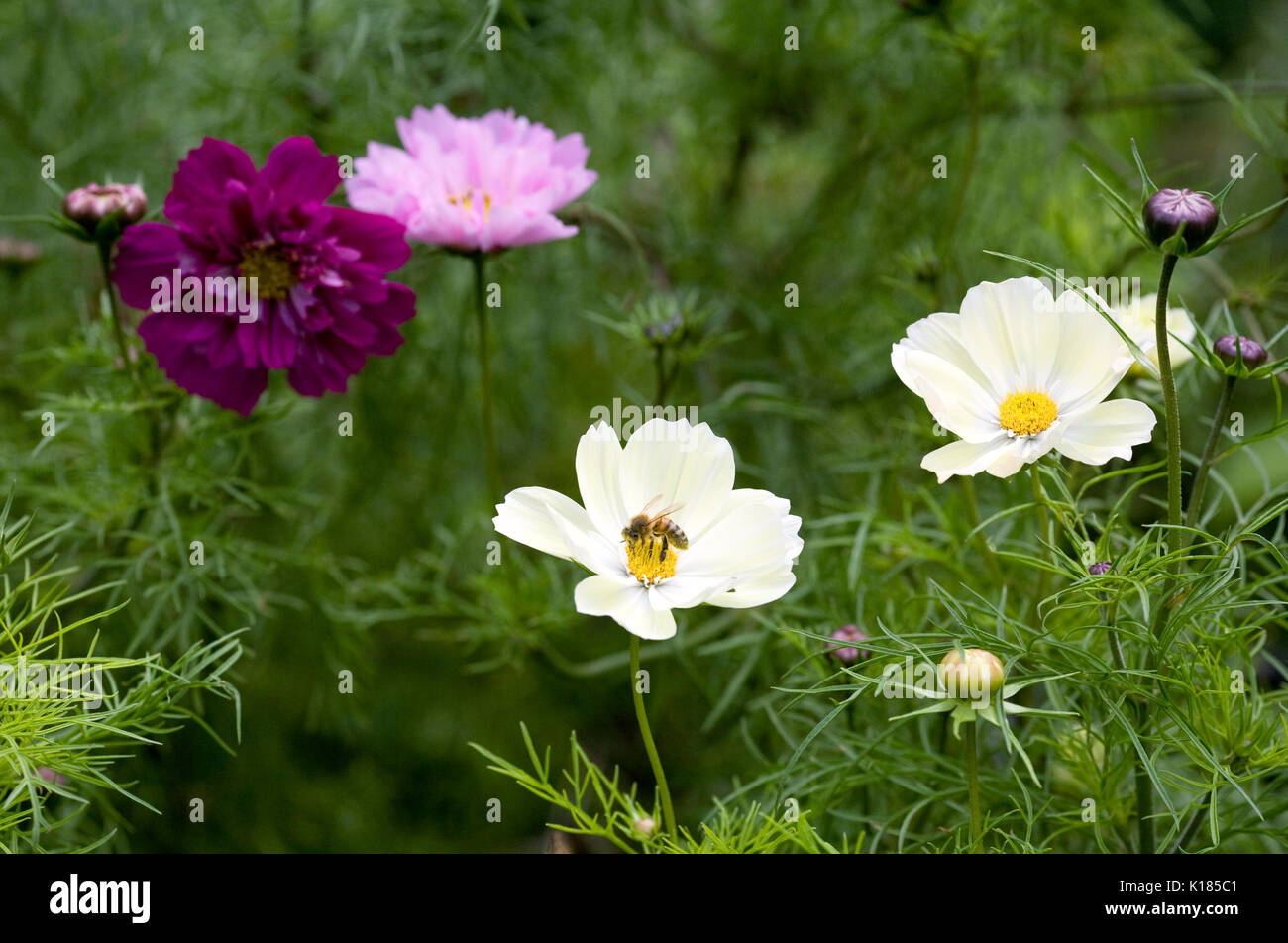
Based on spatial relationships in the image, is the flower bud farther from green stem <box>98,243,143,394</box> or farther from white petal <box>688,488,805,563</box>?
green stem <box>98,243,143,394</box>

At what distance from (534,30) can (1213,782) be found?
2.34ft

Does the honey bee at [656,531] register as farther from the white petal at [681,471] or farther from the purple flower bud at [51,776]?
the purple flower bud at [51,776]

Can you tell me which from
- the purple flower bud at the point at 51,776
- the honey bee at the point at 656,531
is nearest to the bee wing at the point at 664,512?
the honey bee at the point at 656,531

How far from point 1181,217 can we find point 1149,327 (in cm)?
15

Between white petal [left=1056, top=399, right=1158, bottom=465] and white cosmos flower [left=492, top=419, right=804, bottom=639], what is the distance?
10 cm

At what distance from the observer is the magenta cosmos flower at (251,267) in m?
0.51

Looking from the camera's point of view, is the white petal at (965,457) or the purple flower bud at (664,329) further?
the purple flower bud at (664,329)

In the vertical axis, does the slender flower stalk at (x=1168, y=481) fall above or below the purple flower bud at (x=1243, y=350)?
below

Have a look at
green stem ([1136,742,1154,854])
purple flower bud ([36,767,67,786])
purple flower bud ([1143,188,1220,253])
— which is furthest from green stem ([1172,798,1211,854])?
purple flower bud ([36,767,67,786])

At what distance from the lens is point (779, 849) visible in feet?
1.59

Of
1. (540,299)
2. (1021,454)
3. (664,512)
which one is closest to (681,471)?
(664,512)

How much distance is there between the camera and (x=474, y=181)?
1.85ft

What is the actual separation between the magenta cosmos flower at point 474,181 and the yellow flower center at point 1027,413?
0.23 meters
